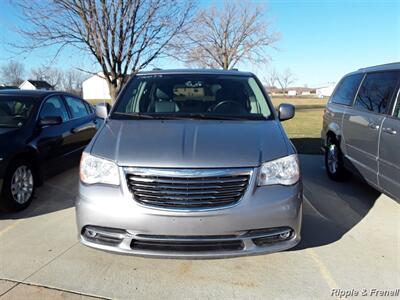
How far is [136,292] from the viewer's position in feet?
8.87

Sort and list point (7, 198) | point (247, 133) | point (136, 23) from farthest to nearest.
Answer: point (136, 23) → point (7, 198) → point (247, 133)

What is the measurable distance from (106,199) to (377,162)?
10.7ft

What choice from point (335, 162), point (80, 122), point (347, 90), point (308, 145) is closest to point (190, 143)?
point (335, 162)

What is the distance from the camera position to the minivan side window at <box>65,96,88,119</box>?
6207mm

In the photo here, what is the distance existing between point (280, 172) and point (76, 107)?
4834 mm

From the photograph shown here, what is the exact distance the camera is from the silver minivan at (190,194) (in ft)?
8.46

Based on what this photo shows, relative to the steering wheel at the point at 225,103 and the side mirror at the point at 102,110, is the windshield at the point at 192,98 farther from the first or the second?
the side mirror at the point at 102,110

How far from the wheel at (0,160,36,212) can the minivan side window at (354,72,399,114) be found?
4582 millimetres

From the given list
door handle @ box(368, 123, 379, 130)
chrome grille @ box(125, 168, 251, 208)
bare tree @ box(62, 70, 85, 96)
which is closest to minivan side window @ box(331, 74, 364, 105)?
door handle @ box(368, 123, 379, 130)

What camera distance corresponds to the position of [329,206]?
4.62 meters

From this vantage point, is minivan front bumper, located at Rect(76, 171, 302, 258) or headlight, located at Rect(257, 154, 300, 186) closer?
minivan front bumper, located at Rect(76, 171, 302, 258)

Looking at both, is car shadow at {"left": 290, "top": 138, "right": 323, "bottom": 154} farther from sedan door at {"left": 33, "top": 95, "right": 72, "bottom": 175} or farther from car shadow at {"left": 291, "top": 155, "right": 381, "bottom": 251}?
sedan door at {"left": 33, "top": 95, "right": 72, "bottom": 175}

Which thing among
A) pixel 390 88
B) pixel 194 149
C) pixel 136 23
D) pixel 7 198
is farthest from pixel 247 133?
pixel 136 23

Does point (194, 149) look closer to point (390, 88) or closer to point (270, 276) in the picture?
point (270, 276)
